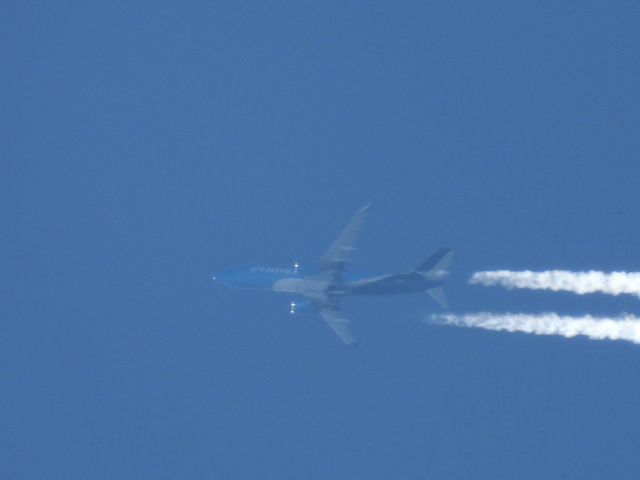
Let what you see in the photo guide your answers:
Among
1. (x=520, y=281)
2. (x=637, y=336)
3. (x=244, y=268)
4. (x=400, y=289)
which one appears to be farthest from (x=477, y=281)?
(x=244, y=268)

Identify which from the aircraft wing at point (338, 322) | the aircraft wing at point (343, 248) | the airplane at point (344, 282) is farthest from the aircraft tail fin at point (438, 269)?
the aircraft wing at point (338, 322)

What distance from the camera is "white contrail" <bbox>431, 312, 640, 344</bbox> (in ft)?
235

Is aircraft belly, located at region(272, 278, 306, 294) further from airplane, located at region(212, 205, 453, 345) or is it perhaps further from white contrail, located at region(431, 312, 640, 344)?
white contrail, located at region(431, 312, 640, 344)

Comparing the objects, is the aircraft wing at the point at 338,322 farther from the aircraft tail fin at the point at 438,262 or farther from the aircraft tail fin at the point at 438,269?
the aircraft tail fin at the point at 438,262

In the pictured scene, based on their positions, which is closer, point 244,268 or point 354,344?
point 354,344

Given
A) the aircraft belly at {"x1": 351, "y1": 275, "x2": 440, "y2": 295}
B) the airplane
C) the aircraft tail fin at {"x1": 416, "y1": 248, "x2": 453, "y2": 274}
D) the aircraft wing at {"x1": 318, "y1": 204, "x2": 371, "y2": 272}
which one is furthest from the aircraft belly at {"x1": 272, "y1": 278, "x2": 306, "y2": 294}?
the aircraft tail fin at {"x1": 416, "y1": 248, "x2": 453, "y2": 274}

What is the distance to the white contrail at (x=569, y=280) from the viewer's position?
7231cm

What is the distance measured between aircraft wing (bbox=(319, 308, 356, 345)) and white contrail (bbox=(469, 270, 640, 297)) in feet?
36.6

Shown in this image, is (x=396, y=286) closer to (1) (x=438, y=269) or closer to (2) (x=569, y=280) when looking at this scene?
(1) (x=438, y=269)

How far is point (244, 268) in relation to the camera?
3179 inches

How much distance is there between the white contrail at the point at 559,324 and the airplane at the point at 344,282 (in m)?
5.77

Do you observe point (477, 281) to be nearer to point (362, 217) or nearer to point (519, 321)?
point (519, 321)

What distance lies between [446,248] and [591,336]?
1215 cm

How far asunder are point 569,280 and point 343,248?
1705 centimetres
